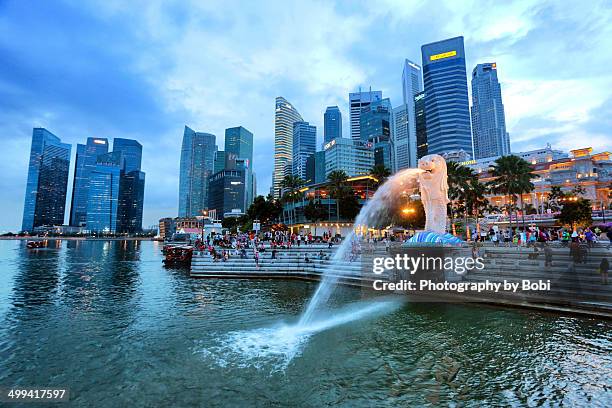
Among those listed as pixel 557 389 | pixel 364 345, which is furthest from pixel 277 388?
pixel 557 389

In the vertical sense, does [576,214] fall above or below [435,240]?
above

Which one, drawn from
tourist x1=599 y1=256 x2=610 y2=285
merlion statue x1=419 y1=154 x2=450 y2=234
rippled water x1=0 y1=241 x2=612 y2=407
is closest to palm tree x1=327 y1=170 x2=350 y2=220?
merlion statue x1=419 y1=154 x2=450 y2=234

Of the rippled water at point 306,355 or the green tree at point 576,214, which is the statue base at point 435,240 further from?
the green tree at point 576,214

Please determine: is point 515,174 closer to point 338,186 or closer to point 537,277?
point 338,186

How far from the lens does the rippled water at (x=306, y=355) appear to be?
8.26 meters

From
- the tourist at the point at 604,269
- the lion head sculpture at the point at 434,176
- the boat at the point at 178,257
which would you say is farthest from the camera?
the boat at the point at 178,257

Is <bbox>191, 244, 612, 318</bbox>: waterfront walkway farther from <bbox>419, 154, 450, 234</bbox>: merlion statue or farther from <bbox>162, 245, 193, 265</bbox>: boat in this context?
<bbox>162, 245, 193, 265</bbox>: boat

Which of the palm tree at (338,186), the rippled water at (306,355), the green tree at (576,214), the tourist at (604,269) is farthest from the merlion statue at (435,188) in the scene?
the palm tree at (338,186)

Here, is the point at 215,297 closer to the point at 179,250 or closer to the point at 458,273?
the point at 458,273

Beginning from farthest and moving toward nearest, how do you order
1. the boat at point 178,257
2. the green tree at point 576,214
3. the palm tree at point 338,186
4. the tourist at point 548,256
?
the palm tree at point 338,186 < the green tree at point 576,214 < the boat at point 178,257 < the tourist at point 548,256

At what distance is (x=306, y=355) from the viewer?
1080 cm

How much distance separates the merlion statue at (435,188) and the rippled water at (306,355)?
790 cm

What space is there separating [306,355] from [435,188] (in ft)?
57.0

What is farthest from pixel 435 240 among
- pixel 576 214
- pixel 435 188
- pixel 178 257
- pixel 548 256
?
pixel 576 214
